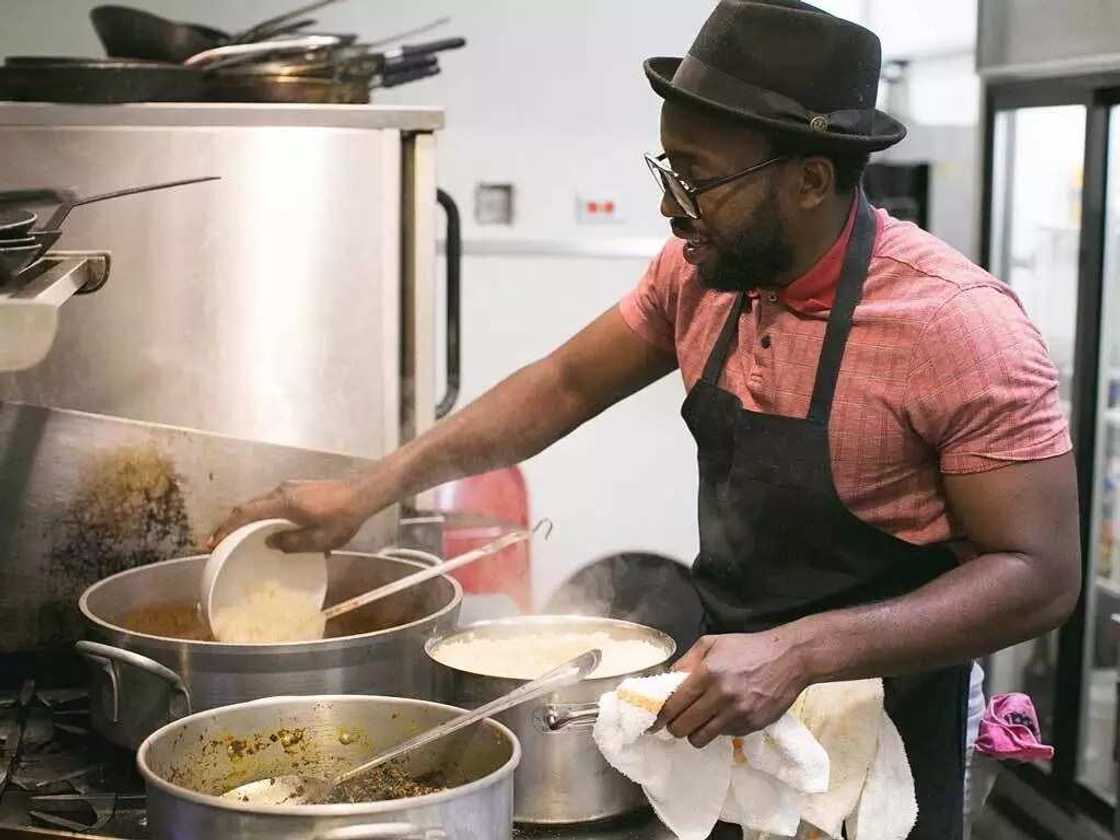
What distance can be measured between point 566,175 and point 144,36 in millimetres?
1847

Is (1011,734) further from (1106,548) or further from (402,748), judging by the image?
(1106,548)

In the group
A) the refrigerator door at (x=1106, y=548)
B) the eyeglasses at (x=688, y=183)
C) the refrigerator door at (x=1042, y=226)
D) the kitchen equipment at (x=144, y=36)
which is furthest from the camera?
the refrigerator door at (x=1042, y=226)

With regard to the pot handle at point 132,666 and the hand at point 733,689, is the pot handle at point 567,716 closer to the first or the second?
the hand at point 733,689

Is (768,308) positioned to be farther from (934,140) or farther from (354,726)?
(934,140)

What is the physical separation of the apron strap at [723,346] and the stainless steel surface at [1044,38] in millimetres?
2198

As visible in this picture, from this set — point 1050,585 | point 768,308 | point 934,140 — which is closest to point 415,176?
point 768,308

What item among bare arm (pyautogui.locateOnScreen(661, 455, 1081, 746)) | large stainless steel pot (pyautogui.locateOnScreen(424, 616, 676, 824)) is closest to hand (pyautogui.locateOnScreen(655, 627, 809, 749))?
bare arm (pyautogui.locateOnScreen(661, 455, 1081, 746))

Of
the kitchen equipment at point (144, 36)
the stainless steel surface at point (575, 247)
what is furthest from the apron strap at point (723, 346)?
the stainless steel surface at point (575, 247)

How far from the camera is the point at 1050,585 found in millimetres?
1506

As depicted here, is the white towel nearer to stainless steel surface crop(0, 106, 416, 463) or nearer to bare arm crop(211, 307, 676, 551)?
bare arm crop(211, 307, 676, 551)

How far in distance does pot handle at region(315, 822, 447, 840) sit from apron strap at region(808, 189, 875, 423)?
75cm

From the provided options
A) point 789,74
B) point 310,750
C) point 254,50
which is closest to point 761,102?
point 789,74

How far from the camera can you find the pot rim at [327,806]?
1205mm

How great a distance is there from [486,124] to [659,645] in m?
2.80
